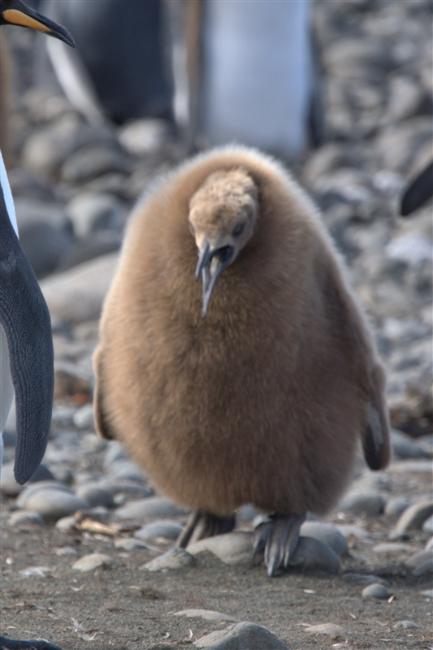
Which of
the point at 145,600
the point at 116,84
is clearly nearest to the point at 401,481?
the point at 145,600

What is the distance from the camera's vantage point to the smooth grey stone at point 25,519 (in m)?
3.65

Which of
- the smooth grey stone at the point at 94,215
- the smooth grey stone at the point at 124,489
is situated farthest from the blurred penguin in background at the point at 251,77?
the smooth grey stone at the point at 124,489

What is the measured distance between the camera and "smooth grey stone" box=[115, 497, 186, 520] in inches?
153

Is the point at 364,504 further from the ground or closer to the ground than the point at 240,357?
closer to the ground

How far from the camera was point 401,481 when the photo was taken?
438 cm

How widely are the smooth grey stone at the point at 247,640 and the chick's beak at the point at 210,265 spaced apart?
84 centimetres

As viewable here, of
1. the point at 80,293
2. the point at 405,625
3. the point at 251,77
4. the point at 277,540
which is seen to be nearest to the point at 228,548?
the point at 277,540

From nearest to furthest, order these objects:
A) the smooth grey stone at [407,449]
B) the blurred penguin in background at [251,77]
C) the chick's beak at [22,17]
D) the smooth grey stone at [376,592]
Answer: the chick's beak at [22,17], the smooth grey stone at [376,592], the smooth grey stone at [407,449], the blurred penguin in background at [251,77]

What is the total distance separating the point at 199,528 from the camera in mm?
3498

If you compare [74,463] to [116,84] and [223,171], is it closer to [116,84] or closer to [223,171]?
[223,171]

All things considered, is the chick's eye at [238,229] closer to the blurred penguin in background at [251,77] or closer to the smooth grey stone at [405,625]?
the smooth grey stone at [405,625]

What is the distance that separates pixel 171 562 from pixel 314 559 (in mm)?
321

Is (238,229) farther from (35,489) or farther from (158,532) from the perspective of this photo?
(35,489)

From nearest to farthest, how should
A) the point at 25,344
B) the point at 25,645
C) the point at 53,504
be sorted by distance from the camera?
the point at 25,645
the point at 25,344
the point at 53,504
